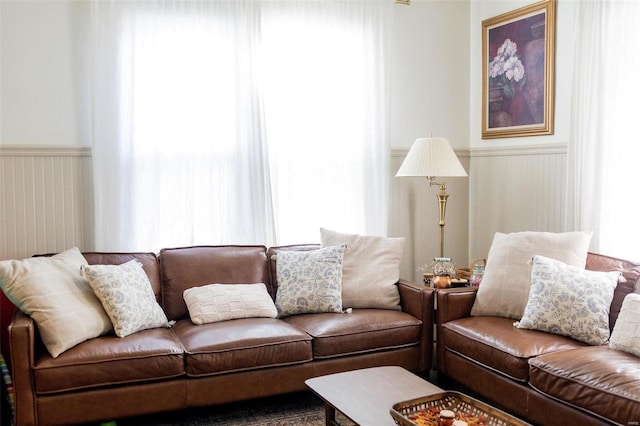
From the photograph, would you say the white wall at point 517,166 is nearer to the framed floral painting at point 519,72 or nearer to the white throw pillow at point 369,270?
the framed floral painting at point 519,72

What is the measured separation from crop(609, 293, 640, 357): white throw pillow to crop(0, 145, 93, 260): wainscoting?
296 cm

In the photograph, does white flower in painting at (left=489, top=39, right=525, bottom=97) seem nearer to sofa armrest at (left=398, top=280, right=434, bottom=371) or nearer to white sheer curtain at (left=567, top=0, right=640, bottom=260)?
white sheer curtain at (left=567, top=0, right=640, bottom=260)

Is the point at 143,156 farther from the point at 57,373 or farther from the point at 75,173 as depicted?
the point at 57,373

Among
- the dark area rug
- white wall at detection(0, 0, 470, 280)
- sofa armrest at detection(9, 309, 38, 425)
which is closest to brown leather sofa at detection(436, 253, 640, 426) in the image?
the dark area rug

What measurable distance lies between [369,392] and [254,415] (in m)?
1.00

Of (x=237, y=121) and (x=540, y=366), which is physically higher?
(x=237, y=121)

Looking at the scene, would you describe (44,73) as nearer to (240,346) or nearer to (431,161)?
(240,346)

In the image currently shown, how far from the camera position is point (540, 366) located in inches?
114

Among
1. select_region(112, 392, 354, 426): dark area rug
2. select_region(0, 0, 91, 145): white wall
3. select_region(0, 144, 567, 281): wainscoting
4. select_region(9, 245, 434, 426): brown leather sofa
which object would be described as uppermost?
A: select_region(0, 0, 91, 145): white wall

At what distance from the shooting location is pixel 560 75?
4.17 m

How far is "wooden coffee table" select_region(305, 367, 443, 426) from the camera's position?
2.44 m

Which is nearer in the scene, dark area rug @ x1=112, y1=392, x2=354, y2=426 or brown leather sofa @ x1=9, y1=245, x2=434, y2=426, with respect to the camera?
brown leather sofa @ x1=9, y1=245, x2=434, y2=426

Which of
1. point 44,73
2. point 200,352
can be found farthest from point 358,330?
point 44,73

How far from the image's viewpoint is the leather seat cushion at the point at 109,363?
9.54 feet
